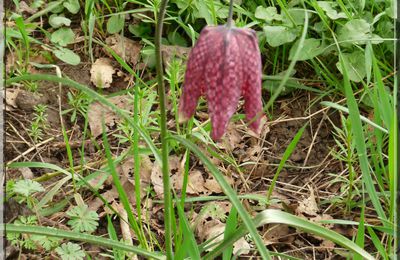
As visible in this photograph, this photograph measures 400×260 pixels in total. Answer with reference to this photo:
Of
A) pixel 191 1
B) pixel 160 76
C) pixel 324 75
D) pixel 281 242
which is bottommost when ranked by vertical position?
pixel 281 242

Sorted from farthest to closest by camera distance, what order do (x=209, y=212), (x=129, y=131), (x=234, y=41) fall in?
(x=129, y=131)
(x=209, y=212)
(x=234, y=41)

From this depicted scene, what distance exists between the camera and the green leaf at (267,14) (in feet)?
7.75

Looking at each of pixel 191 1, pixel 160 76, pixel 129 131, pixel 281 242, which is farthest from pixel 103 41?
pixel 160 76

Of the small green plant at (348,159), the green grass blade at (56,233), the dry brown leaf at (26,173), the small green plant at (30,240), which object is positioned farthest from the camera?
the dry brown leaf at (26,173)

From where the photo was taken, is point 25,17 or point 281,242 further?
→ point 25,17

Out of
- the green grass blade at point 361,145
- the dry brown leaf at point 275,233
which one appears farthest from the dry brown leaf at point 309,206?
the green grass blade at point 361,145

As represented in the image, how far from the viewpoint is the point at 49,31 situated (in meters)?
2.56

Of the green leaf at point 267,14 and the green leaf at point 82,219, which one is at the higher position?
the green leaf at point 267,14

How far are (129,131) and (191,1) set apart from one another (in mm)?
565

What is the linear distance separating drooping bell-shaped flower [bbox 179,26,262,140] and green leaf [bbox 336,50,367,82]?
1.13 m

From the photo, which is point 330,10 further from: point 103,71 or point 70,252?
point 70,252

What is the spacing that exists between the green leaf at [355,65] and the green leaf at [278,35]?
171 millimetres

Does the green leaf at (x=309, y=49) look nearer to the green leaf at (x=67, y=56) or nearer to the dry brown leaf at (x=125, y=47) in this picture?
the dry brown leaf at (x=125, y=47)

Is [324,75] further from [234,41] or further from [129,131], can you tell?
[234,41]
